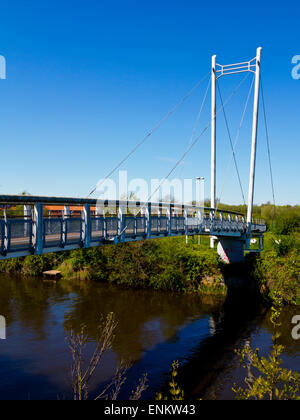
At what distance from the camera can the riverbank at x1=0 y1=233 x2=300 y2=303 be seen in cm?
2305

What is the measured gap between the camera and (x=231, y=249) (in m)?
25.7

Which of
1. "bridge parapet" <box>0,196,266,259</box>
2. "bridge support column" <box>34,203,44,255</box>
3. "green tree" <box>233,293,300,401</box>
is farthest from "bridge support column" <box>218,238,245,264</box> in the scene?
"green tree" <box>233,293,300,401</box>

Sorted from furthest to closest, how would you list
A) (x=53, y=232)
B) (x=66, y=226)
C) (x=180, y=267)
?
(x=180, y=267)
(x=66, y=226)
(x=53, y=232)

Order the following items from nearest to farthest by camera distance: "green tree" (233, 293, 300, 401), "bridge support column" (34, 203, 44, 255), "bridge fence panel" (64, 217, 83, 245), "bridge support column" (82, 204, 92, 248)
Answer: "green tree" (233, 293, 300, 401), "bridge support column" (34, 203, 44, 255), "bridge fence panel" (64, 217, 83, 245), "bridge support column" (82, 204, 92, 248)

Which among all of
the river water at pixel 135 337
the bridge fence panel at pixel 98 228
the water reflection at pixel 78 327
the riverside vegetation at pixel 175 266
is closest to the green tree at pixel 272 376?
the river water at pixel 135 337

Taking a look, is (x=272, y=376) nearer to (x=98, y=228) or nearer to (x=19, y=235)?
(x=19, y=235)

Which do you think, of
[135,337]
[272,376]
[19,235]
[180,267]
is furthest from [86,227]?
[180,267]

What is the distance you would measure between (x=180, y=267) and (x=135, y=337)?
32.1ft

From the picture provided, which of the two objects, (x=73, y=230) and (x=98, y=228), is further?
(x=98, y=228)

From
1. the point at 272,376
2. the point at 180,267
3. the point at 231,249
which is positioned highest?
the point at 231,249

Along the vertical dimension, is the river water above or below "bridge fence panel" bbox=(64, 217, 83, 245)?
below

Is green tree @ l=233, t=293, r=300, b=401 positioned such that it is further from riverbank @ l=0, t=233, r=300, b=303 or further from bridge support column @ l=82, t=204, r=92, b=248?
riverbank @ l=0, t=233, r=300, b=303

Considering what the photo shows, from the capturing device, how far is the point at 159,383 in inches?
459

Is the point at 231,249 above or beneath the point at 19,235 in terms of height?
beneath
